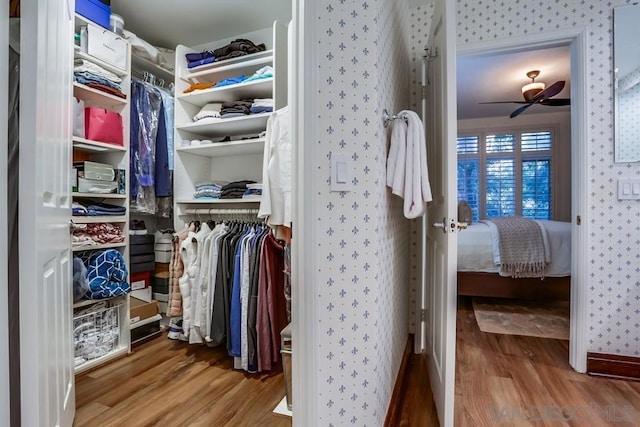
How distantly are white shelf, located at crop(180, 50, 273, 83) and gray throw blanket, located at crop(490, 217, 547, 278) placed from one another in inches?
109

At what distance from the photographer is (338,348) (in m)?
1.14

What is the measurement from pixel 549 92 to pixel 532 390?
3.25 meters

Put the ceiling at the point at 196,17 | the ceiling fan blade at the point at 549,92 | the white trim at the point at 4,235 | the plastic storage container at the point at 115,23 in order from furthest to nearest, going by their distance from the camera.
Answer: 1. the ceiling fan blade at the point at 549,92
2. the ceiling at the point at 196,17
3. the plastic storage container at the point at 115,23
4. the white trim at the point at 4,235

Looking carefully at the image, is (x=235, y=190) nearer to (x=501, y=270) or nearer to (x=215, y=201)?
(x=215, y=201)

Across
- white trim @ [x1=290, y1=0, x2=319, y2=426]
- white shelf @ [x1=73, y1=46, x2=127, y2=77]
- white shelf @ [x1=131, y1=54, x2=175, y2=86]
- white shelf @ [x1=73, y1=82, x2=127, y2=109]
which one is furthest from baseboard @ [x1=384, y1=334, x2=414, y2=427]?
white shelf @ [x1=131, y1=54, x2=175, y2=86]

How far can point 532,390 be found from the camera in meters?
1.79

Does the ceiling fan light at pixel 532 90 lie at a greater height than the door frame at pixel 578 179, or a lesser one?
greater

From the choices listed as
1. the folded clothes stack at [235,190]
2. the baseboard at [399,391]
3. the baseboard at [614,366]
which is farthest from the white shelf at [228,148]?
the baseboard at [614,366]

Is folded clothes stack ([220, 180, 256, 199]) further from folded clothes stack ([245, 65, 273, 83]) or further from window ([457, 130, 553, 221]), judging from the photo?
window ([457, 130, 553, 221])

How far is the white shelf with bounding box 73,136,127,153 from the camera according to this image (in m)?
2.03

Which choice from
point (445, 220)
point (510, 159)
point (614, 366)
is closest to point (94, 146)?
point (445, 220)

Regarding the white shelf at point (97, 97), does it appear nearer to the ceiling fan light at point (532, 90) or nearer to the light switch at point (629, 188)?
the light switch at point (629, 188)

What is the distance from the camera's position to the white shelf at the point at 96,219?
202 centimetres

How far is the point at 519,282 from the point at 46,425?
12.1 feet
